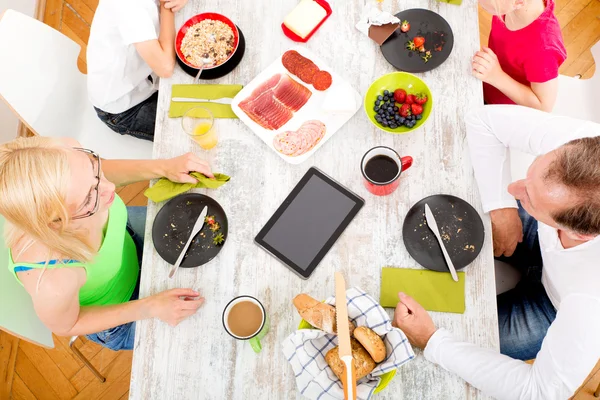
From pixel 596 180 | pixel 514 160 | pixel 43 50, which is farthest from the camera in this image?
pixel 514 160

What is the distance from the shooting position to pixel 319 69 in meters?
1.36

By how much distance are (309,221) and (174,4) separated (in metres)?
0.80

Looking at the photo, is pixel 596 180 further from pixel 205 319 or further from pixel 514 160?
pixel 205 319

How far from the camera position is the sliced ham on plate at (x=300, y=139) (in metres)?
1.31

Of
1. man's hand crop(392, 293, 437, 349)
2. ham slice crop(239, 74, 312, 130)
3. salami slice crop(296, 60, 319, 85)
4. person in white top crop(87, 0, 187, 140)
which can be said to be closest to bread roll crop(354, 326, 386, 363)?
man's hand crop(392, 293, 437, 349)

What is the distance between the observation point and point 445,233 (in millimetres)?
1212

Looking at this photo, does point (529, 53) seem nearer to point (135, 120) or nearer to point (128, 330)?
point (135, 120)

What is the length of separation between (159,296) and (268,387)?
0.36m

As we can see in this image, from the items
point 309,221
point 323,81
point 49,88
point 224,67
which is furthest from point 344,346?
point 49,88

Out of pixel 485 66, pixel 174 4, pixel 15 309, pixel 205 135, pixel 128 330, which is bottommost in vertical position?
pixel 128 330

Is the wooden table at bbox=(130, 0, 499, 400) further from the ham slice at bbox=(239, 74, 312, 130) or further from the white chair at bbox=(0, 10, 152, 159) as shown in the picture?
the white chair at bbox=(0, 10, 152, 159)

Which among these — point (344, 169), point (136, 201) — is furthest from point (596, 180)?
point (136, 201)

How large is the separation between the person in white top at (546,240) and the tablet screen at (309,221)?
0.25 metres

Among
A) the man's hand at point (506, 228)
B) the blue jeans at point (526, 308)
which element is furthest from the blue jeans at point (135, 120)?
the blue jeans at point (526, 308)
